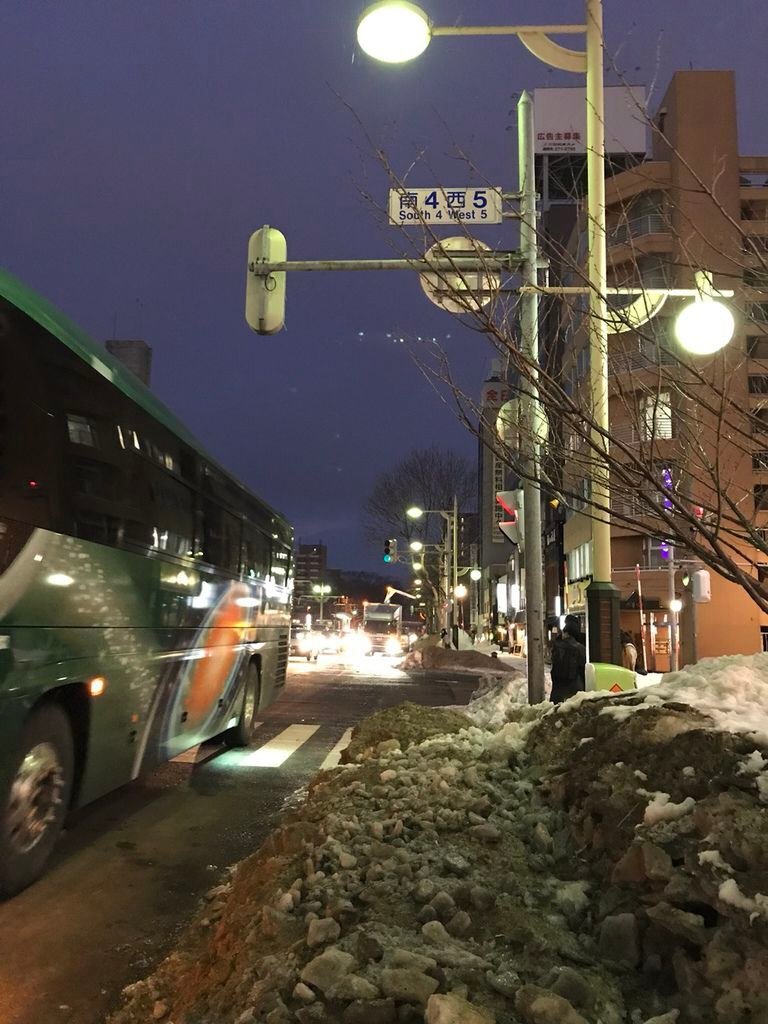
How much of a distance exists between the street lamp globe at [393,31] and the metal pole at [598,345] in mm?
1313

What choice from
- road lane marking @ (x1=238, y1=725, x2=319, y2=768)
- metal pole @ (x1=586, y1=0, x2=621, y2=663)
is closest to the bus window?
road lane marking @ (x1=238, y1=725, x2=319, y2=768)

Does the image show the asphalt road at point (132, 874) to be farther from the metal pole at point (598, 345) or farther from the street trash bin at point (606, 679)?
the metal pole at point (598, 345)

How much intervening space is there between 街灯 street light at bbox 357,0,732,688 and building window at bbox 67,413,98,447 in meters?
3.28

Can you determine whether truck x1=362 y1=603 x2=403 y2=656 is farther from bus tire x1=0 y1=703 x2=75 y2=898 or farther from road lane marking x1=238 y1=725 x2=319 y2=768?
bus tire x1=0 y1=703 x2=75 y2=898

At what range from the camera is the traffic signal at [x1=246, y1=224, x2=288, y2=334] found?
9.65m

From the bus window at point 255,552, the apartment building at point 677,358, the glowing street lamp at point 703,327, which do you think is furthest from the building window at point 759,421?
the bus window at point 255,552

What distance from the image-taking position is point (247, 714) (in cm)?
1121

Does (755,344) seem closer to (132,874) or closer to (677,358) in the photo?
(677,358)

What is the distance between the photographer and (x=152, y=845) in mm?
6289

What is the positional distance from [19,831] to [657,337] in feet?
16.8

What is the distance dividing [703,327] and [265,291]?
20.7ft

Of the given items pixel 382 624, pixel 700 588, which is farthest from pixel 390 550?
pixel 700 588

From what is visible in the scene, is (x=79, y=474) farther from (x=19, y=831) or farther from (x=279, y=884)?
(x=279, y=884)

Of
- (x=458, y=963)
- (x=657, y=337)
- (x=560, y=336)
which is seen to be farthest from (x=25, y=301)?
(x=458, y=963)
